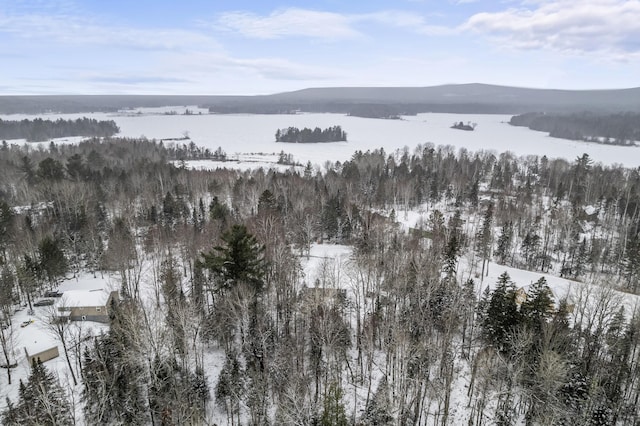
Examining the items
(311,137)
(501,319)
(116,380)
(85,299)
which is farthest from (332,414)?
(311,137)

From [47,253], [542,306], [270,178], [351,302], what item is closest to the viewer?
[542,306]

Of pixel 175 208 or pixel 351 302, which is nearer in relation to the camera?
pixel 351 302

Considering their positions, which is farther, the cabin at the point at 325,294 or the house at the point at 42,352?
the cabin at the point at 325,294

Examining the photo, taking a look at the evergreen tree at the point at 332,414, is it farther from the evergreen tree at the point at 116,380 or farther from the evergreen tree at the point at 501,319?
the evergreen tree at the point at 501,319

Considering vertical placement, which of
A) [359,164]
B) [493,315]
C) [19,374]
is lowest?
[19,374]

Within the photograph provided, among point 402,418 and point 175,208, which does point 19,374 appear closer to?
point 402,418

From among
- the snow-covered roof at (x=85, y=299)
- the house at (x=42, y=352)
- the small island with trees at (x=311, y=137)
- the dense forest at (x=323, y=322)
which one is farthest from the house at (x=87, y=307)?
the small island with trees at (x=311, y=137)

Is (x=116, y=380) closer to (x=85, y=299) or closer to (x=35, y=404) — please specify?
(x=35, y=404)

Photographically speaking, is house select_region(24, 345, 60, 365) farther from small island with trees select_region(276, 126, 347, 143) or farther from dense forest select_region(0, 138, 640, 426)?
small island with trees select_region(276, 126, 347, 143)

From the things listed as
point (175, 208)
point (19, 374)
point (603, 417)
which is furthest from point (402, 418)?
point (175, 208)
